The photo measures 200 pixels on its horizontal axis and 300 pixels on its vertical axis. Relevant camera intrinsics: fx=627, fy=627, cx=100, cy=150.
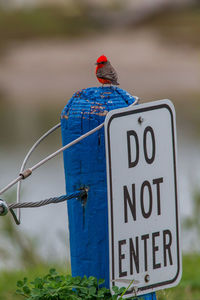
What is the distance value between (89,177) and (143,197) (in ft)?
0.50

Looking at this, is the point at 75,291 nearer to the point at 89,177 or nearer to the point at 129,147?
the point at 89,177

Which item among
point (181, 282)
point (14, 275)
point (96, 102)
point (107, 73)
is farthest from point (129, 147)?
point (14, 275)

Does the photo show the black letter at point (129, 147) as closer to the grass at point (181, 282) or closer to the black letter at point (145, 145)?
the black letter at point (145, 145)

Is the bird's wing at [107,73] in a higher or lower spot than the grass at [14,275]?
higher

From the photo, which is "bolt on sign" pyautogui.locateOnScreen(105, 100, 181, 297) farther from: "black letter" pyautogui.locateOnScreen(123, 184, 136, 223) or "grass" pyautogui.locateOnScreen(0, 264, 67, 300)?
"grass" pyautogui.locateOnScreen(0, 264, 67, 300)

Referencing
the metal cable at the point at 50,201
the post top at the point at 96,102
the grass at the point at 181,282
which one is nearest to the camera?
the metal cable at the point at 50,201

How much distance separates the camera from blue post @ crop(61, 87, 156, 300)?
1648 millimetres

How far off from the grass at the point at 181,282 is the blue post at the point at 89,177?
1007 millimetres

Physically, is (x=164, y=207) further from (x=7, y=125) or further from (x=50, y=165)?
(x=7, y=125)

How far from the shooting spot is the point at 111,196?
5.16ft

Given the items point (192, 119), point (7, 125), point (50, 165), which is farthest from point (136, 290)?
point (7, 125)

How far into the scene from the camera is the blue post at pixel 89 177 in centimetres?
165

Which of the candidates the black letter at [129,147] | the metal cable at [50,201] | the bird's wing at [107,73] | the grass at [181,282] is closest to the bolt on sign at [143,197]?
the black letter at [129,147]

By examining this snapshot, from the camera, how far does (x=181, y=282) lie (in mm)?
2975
